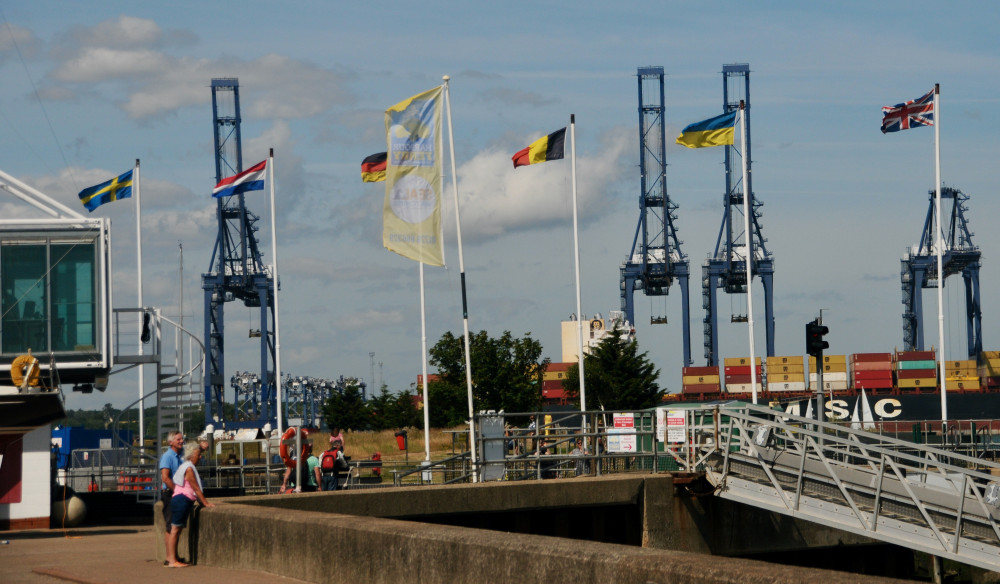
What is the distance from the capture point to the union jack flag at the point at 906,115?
35.1m

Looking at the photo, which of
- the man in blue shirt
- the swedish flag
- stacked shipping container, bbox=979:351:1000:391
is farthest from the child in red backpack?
stacked shipping container, bbox=979:351:1000:391

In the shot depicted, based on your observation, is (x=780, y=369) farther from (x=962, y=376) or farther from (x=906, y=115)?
(x=906, y=115)

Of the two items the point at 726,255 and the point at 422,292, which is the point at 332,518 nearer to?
the point at 422,292

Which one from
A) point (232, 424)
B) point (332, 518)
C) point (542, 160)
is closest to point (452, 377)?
point (232, 424)

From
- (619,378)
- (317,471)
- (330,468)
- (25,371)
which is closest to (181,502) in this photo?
(317,471)

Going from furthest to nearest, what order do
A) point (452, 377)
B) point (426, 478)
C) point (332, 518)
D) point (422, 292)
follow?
point (452, 377) < point (422, 292) < point (426, 478) < point (332, 518)

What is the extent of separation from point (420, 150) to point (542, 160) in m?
5.10

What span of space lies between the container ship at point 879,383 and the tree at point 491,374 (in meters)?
16.0

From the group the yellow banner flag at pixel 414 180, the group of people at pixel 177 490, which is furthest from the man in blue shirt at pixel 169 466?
the yellow banner flag at pixel 414 180

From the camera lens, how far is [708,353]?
9600cm

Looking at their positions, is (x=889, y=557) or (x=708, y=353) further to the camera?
(x=708, y=353)

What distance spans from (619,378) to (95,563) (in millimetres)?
50331

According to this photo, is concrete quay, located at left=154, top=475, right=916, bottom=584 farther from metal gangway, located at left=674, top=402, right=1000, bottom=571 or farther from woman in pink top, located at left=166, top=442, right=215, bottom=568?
metal gangway, located at left=674, top=402, right=1000, bottom=571

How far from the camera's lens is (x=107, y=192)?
31.9m
